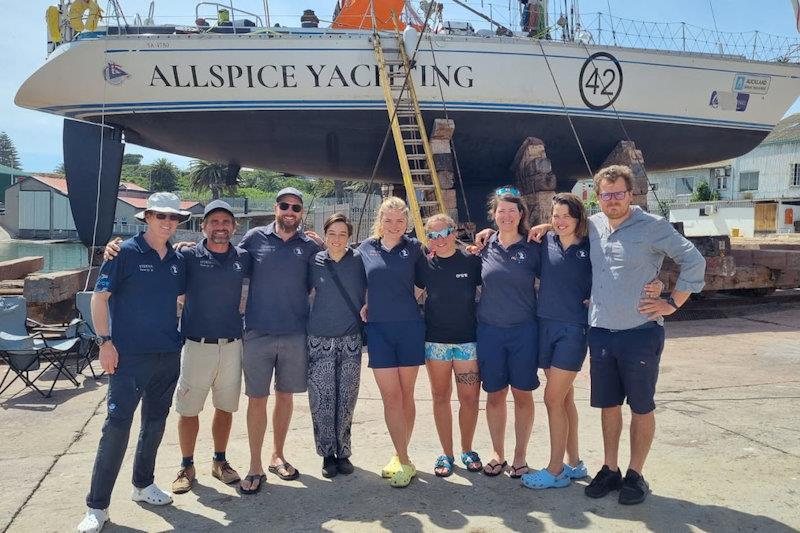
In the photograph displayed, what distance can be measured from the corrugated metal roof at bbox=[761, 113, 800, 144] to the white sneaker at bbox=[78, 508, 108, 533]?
3683 centimetres

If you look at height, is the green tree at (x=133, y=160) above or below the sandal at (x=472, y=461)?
above

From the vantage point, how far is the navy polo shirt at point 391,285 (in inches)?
137

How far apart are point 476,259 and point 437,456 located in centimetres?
118

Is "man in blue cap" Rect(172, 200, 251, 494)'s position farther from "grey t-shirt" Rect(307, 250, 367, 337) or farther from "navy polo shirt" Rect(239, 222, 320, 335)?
"grey t-shirt" Rect(307, 250, 367, 337)

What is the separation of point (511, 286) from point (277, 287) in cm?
127

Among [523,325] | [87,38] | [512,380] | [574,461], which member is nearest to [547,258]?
[523,325]

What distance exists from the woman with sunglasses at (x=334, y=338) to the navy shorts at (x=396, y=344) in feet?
0.48

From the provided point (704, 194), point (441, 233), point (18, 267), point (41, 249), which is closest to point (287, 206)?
point (441, 233)

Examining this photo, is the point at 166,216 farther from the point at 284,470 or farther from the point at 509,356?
the point at 509,356

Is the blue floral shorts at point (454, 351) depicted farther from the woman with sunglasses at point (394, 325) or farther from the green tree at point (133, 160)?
the green tree at point (133, 160)

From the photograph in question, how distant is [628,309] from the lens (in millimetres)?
3074


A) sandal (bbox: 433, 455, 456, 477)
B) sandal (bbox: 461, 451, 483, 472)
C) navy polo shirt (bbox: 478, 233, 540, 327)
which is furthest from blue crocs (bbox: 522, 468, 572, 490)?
navy polo shirt (bbox: 478, 233, 540, 327)

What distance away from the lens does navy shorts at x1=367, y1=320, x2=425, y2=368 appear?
3479 mm

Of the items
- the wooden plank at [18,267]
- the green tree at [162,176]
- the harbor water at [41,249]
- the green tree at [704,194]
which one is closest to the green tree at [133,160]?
the green tree at [162,176]
